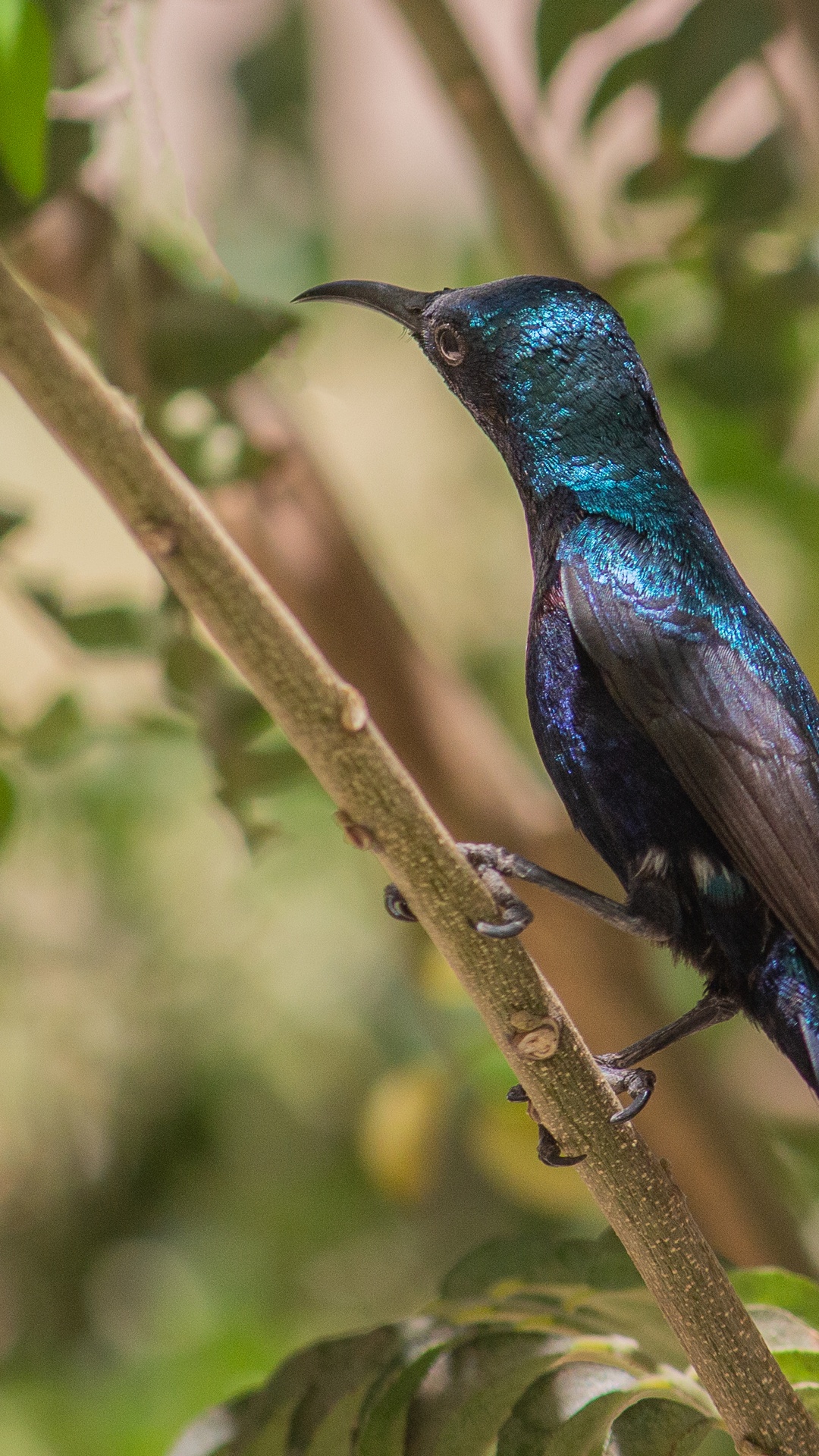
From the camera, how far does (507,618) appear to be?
3.38 m

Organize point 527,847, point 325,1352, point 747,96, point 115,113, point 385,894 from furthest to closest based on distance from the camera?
point 747,96 < point 527,847 < point 115,113 < point 325,1352 < point 385,894

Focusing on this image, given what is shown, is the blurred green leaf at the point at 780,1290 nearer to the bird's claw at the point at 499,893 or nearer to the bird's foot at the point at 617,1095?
the bird's foot at the point at 617,1095

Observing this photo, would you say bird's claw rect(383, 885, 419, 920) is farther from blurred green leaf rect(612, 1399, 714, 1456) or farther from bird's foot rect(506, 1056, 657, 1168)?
blurred green leaf rect(612, 1399, 714, 1456)

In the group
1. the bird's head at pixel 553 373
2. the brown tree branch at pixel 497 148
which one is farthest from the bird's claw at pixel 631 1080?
the brown tree branch at pixel 497 148

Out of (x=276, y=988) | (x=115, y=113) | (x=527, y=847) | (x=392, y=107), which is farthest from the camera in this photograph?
Result: (x=392, y=107)

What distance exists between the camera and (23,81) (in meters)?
1.40

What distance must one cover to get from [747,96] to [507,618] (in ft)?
5.19

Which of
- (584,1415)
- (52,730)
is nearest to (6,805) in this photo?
(52,730)

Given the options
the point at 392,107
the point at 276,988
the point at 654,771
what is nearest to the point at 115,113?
the point at 654,771

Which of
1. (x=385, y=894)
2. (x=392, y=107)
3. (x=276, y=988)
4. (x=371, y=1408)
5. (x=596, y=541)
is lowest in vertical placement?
(x=276, y=988)

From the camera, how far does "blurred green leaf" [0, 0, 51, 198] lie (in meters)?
1.37

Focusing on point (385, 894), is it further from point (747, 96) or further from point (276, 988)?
point (747, 96)

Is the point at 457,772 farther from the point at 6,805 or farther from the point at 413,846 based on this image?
the point at 413,846

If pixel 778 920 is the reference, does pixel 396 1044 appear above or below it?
below
